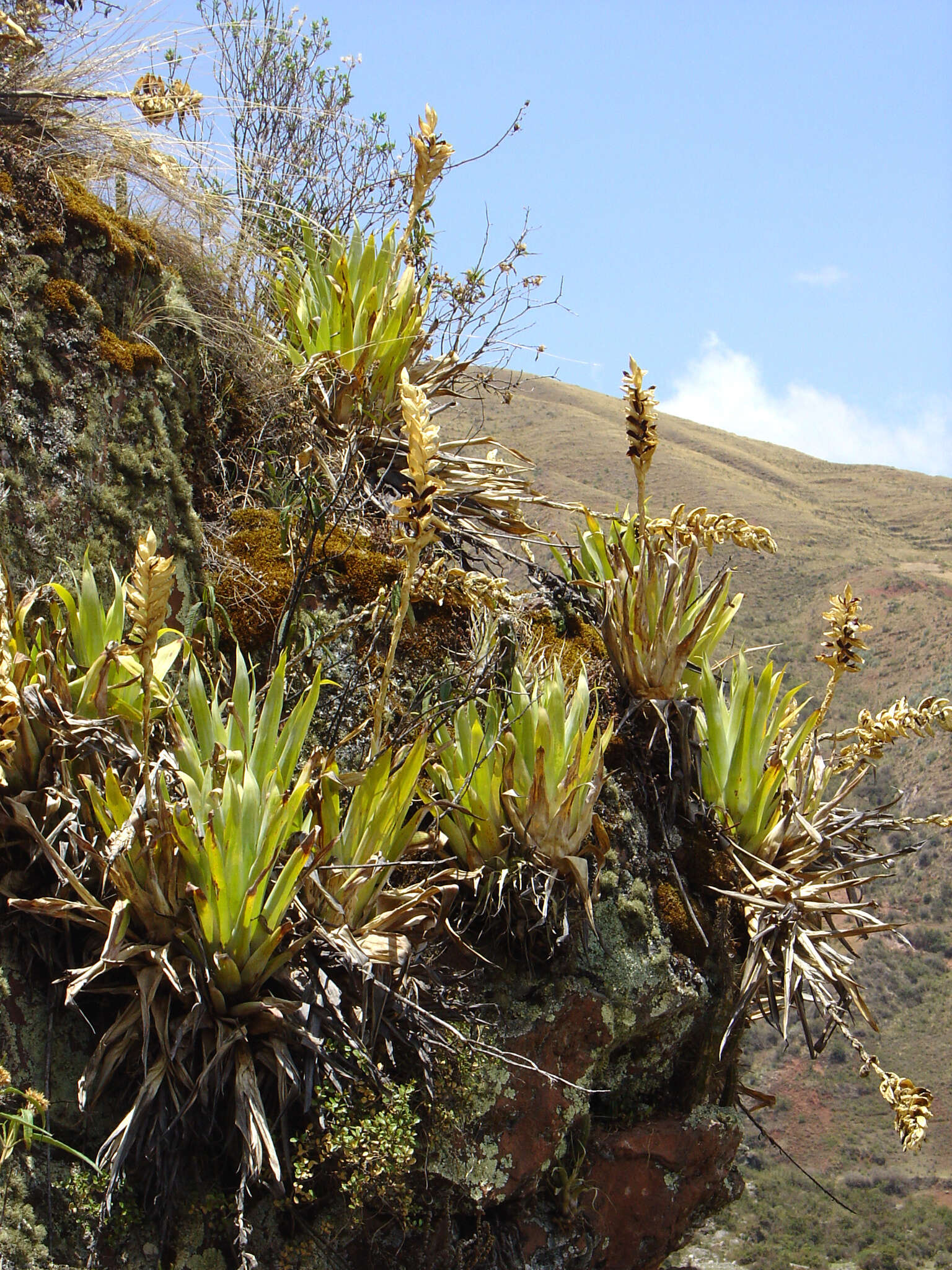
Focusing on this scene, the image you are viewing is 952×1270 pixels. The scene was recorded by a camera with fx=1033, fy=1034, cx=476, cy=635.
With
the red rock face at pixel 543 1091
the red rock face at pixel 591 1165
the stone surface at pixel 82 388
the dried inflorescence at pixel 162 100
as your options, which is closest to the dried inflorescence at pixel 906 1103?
the red rock face at pixel 591 1165

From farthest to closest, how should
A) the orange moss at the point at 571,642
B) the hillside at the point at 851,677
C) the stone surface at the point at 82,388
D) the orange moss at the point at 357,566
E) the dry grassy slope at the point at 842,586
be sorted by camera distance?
the dry grassy slope at the point at 842,586
the hillside at the point at 851,677
the orange moss at the point at 571,642
the orange moss at the point at 357,566
the stone surface at the point at 82,388

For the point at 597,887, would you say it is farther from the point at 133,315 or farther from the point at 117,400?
the point at 133,315

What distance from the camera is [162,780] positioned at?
2607 millimetres

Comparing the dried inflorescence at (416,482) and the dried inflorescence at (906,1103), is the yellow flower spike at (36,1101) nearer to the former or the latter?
the dried inflorescence at (416,482)

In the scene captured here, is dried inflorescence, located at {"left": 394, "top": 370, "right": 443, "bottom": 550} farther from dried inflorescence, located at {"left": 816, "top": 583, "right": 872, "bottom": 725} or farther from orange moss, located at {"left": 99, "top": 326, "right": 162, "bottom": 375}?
dried inflorescence, located at {"left": 816, "top": 583, "right": 872, "bottom": 725}

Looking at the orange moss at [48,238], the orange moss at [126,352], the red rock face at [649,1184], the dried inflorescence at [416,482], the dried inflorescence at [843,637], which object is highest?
the orange moss at [48,238]

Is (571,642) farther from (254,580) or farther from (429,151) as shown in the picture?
(429,151)

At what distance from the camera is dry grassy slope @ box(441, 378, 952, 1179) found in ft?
59.8

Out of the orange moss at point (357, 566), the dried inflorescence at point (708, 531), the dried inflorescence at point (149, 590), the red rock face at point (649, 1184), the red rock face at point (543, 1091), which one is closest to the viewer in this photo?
the dried inflorescence at point (149, 590)

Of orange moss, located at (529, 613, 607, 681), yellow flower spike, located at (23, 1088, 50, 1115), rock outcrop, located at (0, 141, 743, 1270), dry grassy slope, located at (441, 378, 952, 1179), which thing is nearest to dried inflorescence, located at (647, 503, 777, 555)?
orange moss, located at (529, 613, 607, 681)

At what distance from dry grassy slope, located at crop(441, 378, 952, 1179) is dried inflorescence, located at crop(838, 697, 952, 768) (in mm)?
287

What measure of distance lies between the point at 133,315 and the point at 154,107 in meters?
1.11

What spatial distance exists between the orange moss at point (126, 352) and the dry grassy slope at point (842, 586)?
1.59 meters

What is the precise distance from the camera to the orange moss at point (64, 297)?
12.0 feet
